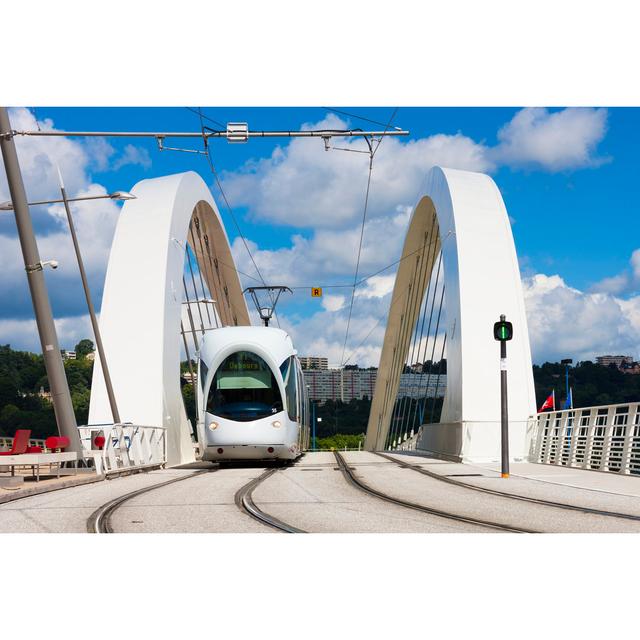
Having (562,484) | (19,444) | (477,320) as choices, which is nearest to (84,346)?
(477,320)

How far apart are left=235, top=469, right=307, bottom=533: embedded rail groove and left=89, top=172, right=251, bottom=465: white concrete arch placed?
1323 centimetres

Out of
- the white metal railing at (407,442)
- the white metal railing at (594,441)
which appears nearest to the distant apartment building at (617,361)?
the white metal railing at (407,442)

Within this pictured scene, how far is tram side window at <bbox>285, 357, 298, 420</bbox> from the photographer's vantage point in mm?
20980

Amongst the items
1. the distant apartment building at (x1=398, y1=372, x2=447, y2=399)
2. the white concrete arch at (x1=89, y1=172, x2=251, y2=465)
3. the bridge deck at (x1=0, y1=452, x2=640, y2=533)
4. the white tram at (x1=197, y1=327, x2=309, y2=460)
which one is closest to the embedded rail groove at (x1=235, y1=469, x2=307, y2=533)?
the bridge deck at (x1=0, y1=452, x2=640, y2=533)

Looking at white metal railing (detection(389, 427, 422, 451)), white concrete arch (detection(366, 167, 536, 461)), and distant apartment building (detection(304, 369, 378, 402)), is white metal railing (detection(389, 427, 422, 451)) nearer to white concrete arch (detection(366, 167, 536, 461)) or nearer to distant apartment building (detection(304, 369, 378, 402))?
white concrete arch (detection(366, 167, 536, 461))

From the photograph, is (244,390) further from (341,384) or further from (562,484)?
(341,384)

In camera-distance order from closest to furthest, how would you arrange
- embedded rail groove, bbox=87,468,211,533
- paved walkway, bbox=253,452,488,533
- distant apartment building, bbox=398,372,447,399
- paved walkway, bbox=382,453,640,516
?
paved walkway, bbox=253,452,488,533
embedded rail groove, bbox=87,468,211,533
paved walkway, bbox=382,453,640,516
distant apartment building, bbox=398,372,447,399

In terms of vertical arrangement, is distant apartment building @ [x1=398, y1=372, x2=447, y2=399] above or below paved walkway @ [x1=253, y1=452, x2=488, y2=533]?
above

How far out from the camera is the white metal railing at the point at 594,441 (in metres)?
16.3

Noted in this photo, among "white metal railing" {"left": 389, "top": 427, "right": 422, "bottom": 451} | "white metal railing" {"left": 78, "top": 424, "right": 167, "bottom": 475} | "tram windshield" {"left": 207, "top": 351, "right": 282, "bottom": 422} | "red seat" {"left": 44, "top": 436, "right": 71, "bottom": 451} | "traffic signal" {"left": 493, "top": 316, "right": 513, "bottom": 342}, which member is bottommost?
"white metal railing" {"left": 389, "top": 427, "right": 422, "bottom": 451}
